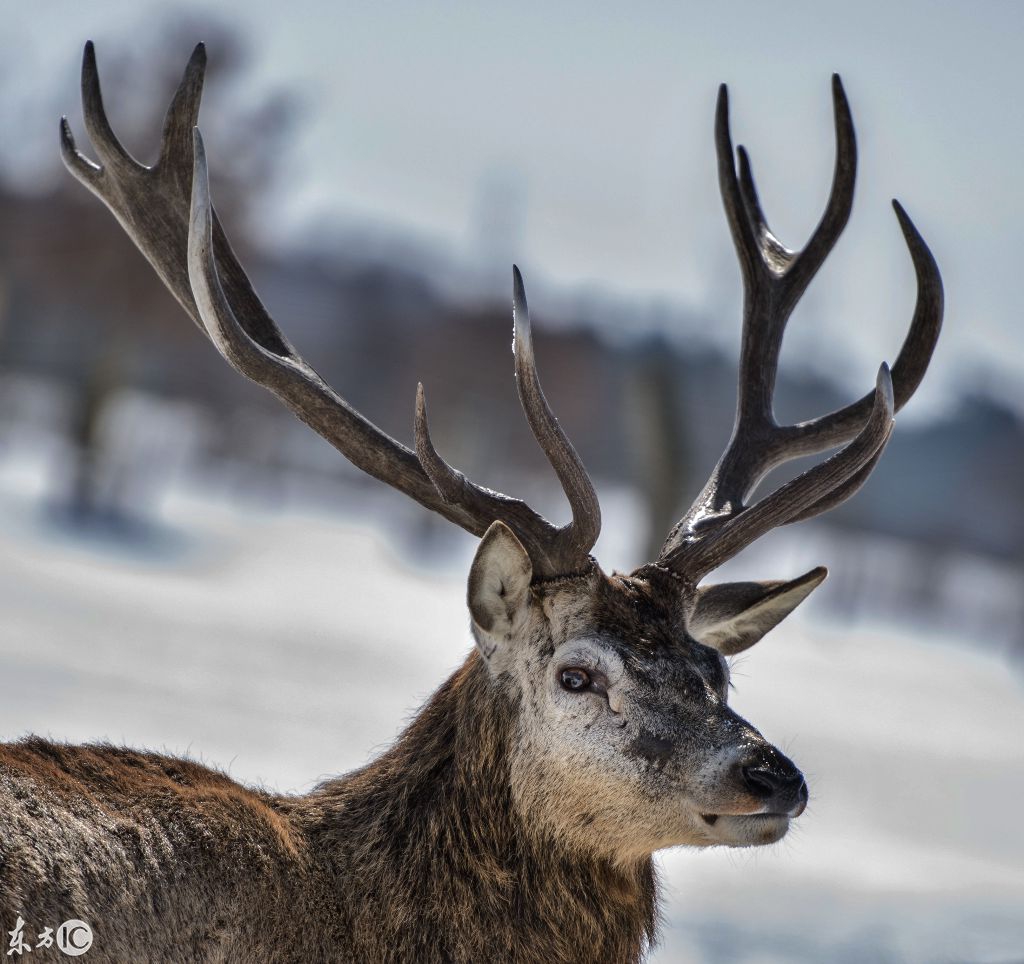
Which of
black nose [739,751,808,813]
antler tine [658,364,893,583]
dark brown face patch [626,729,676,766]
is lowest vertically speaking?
black nose [739,751,808,813]

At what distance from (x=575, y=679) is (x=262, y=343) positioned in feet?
5.07

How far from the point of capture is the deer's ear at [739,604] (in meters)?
4.38

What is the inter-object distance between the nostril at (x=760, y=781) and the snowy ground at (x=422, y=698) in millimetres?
457

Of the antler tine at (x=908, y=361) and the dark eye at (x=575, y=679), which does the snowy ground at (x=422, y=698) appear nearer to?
the dark eye at (x=575, y=679)

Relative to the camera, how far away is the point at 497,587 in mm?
3994

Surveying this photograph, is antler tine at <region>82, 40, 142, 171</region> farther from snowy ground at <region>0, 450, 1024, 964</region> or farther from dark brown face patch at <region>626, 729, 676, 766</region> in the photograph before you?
dark brown face patch at <region>626, 729, 676, 766</region>

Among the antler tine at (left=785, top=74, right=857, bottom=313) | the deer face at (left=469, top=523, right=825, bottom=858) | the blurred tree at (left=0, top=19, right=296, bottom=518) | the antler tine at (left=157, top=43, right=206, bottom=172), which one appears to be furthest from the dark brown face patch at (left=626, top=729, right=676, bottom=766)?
the blurred tree at (left=0, top=19, right=296, bottom=518)

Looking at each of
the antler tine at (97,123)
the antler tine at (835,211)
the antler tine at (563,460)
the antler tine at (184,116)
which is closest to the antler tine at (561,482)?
the antler tine at (563,460)

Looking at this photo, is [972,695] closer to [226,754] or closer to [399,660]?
[399,660]

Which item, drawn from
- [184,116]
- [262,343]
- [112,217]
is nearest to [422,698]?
[262,343]

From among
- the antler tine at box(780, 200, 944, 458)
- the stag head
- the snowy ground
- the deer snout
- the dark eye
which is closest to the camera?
the deer snout

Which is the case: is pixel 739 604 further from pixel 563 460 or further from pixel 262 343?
pixel 262 343

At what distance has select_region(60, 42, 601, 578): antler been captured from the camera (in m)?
4.04

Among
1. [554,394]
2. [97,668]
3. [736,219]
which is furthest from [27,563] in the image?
[554,394]
